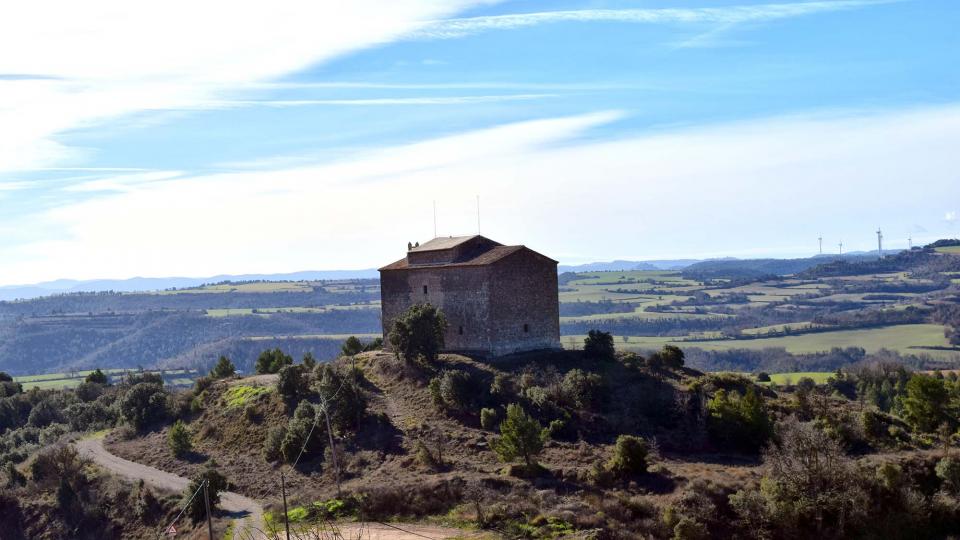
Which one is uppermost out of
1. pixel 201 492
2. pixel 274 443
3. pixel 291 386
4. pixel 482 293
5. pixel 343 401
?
pixel 482 293

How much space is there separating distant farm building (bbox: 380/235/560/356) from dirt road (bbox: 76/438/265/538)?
1798 centimetres

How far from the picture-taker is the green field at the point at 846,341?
140750 millimetres

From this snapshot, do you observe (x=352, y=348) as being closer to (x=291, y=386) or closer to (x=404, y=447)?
(x=291, y=386)

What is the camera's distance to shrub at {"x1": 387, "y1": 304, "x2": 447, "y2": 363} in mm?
58500

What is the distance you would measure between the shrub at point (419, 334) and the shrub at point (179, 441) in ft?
Answer: 45.9

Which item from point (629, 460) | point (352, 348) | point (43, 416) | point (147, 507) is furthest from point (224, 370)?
point (629, 460)

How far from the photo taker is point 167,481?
52344 mm

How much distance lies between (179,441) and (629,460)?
1137 inches

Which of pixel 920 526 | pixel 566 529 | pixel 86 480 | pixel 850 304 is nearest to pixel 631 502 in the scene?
pixel 566 529

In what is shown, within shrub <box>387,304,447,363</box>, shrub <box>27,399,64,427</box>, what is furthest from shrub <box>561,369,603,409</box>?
shrub <box>27,399,64,427</box>

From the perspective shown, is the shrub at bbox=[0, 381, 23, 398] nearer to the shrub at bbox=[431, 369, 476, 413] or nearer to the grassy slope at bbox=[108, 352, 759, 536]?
the grassy slope at bbox=[108, 352, 759, 536]

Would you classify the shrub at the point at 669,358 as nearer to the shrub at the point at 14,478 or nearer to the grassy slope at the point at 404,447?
the grassy slope at the point at 404,447

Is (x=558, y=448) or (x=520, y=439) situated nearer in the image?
(x=520, y=439)

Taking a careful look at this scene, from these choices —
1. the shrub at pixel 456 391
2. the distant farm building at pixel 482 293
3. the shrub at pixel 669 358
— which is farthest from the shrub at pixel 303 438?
the shrub at pixel 669 358
